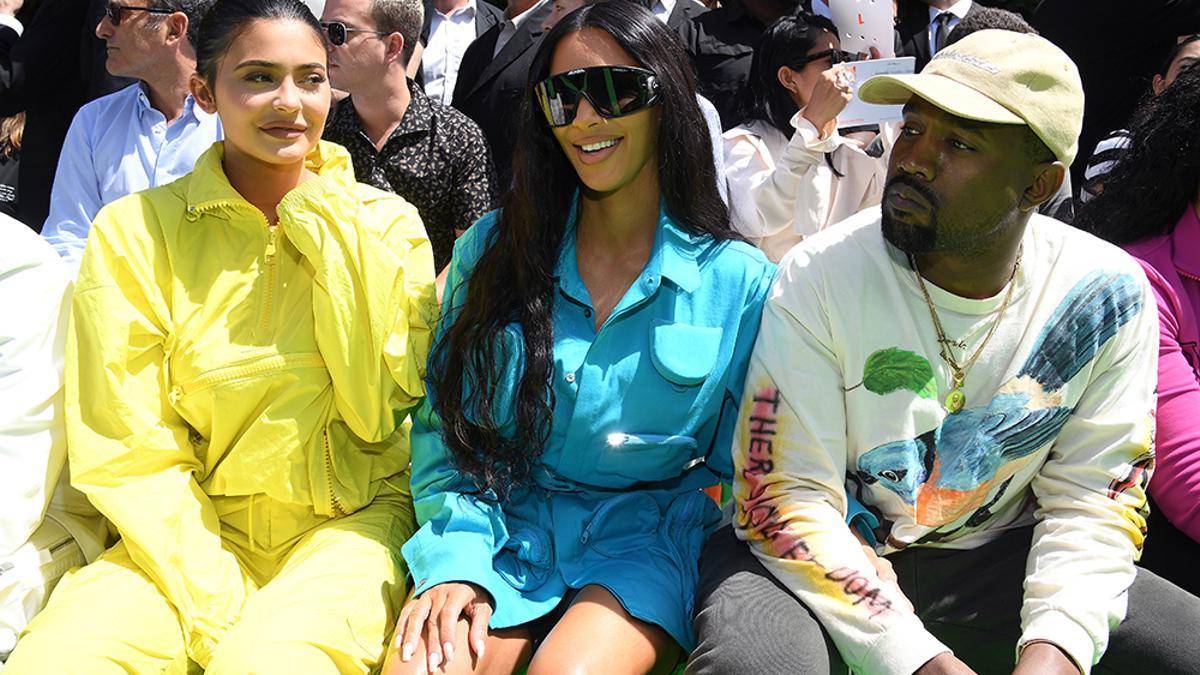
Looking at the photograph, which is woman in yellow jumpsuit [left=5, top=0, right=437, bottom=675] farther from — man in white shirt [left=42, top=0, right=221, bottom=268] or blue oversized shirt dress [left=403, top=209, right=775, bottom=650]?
man in white shirt [left=42, top=0, right=221, bottom=268]

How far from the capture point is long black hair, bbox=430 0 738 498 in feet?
9.64

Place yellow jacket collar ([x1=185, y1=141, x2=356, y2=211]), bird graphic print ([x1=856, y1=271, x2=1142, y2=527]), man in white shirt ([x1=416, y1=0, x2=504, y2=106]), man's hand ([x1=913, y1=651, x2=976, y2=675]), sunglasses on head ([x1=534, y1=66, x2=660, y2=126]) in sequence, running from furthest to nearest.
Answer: man in white shirt ([x1=416, y1=0, x2=504, y2=106])
yellow jacket collar ([x1=185, y1=141, x2=356, y2=211])
sunglasses on head ([x1=534, y1=66, x2=660, y2=126])
bird graphic print ([x1=856, y1=271, x2=1142, y2=527])
man's hand ([x1=913, y1=651, x2=976, y2=675])

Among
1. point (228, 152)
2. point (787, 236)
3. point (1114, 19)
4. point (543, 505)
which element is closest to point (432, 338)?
point (543, 505)

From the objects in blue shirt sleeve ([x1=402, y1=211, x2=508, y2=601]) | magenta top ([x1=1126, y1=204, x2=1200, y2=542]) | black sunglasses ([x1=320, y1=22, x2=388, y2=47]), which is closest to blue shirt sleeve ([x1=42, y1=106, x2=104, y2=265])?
black sunglasses ([x1=320, y1=22, x2=388, y2=47])

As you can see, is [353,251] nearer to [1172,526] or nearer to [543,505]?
[543,505]

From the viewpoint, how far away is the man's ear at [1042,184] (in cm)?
275

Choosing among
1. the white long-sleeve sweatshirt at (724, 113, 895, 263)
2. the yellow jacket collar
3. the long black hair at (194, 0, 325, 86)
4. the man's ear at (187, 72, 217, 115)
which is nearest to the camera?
the yellow jacket collar

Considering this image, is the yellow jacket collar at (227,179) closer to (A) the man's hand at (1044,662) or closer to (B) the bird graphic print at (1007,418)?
(B) the bird graphic print at (1007,418)

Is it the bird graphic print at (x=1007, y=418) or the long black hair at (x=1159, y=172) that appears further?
the long black hair at (x=1159, y=172)

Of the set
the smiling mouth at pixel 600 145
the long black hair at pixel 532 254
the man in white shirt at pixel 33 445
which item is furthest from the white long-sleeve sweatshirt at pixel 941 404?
the man in white shirt at pixel 33 445

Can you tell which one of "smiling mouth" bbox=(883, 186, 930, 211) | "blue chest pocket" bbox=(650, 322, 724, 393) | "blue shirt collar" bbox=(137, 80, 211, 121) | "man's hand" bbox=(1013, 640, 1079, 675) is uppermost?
"smiling mouth" bbox=(883, 186, 930, 211)

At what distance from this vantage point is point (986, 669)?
2.94m

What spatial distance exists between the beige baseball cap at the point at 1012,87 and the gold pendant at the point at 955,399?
21.8 inches

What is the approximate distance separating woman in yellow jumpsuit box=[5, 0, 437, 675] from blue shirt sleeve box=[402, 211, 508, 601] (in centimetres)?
9
